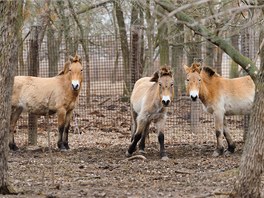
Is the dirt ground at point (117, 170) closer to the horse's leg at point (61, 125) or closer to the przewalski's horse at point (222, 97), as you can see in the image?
the horse's leg at point (61, 125)

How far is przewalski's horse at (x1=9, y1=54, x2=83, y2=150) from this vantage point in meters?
11.3

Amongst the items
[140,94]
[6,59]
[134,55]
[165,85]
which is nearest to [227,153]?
[165,85]

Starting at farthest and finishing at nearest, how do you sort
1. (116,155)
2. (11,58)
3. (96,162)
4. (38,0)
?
(38,0) < (116,155) < (96,162) < (11,58)

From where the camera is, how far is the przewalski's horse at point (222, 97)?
1042cm

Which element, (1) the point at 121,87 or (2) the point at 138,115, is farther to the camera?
(1) the point at 121,87

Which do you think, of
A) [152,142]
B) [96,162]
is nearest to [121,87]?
[152,142]

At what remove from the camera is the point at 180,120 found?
1306cm

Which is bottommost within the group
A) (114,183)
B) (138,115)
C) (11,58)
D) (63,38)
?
(114,183)

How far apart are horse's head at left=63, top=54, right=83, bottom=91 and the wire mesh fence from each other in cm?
97

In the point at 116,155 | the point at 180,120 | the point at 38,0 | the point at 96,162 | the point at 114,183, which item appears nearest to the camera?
the point at 114,183

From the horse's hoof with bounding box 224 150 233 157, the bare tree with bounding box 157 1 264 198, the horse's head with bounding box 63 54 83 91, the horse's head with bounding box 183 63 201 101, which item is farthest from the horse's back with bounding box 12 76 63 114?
the bare tree with bounding box 157 1 264 198

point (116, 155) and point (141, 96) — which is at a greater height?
point (141, 96)

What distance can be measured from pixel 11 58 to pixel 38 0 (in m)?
6.18

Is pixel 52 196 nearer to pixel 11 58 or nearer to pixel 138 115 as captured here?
pixel 11 58
